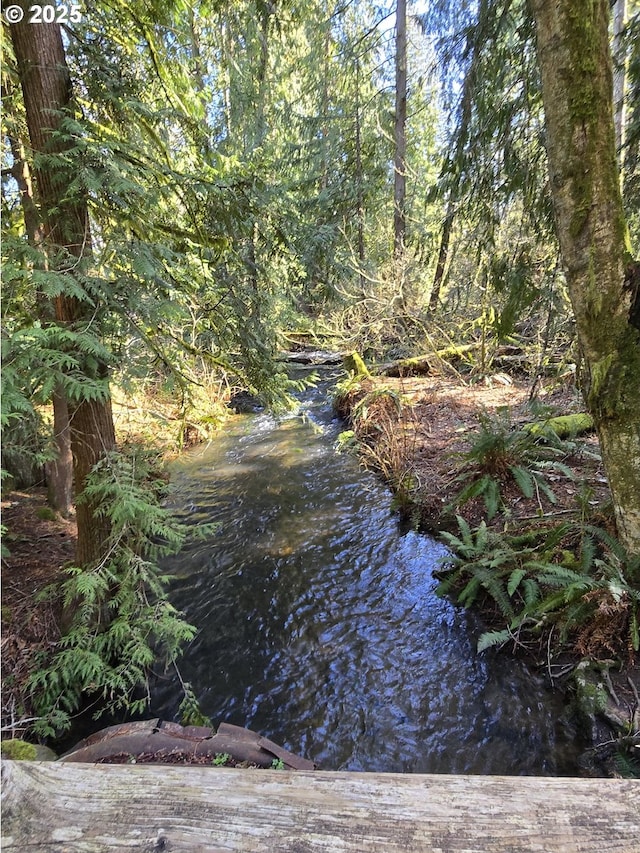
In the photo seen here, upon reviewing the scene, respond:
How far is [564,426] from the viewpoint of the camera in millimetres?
6711

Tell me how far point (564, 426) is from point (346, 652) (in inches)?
187

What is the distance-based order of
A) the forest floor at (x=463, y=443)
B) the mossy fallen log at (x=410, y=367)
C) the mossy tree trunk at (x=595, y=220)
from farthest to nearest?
the mossy fallen log at (x=410, y=367) < the forest floor at (x=463, y=443) < the mossy tree trunk at (x=595, y=220)

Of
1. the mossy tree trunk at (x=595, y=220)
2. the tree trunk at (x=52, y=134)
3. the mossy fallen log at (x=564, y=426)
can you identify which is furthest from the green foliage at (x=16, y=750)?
the mossy fallen log at (x=564, y=426)

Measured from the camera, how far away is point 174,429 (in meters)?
9.76

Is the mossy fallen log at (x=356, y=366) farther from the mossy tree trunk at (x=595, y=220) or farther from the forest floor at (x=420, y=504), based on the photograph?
the mossy tree trunk at (x=595, y=220)

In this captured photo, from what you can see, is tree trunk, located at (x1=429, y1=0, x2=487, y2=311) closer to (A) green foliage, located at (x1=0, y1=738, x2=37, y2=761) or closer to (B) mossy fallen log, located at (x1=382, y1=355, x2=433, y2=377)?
(A) green foliage, located at (x1=0, y1=738, x2=37, y2=761)

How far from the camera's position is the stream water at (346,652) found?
344 cm

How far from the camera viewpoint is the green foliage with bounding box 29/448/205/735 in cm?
329

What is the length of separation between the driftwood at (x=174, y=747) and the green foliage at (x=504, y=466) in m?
3.61

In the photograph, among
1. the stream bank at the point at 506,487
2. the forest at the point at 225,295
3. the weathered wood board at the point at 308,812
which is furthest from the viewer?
the stream bank at the point at 506,487

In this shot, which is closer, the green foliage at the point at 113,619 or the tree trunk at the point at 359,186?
the green foliage at the point at 113,619

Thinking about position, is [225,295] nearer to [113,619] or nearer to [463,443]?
[113,619]

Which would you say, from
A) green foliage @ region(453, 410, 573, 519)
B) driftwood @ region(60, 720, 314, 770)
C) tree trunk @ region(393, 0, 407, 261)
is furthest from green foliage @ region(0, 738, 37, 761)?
tree trunk @ region(393, 0, 407, 261)

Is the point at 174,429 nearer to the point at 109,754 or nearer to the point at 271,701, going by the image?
the point at 271,701
